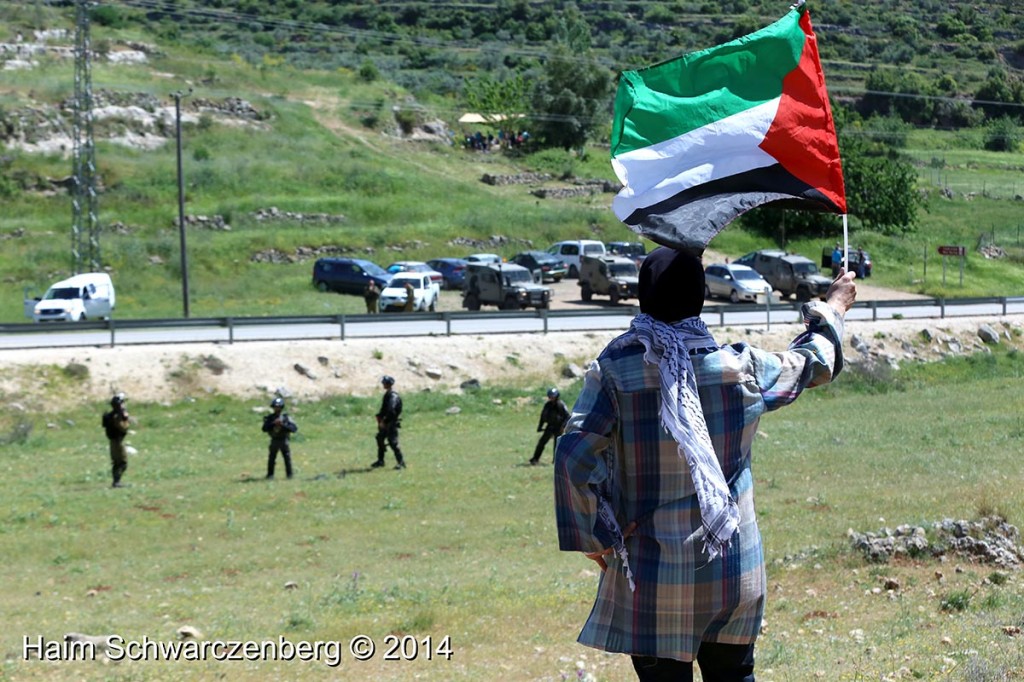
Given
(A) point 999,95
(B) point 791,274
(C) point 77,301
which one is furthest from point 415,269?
(A) point 999,95

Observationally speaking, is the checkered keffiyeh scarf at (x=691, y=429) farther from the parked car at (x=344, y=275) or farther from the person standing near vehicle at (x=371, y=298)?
the parked car at (x=344, y=275)

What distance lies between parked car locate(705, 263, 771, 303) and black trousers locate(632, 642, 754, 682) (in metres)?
43.7

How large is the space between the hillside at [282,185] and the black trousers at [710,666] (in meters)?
41.9

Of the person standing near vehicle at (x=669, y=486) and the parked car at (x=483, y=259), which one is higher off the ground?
the parked car at (x=483, y=259)

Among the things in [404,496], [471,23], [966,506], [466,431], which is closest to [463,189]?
[466,431]

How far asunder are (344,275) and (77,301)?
1176 cm

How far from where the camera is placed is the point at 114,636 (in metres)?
9.76

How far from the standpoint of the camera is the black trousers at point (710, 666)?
4.39 metres

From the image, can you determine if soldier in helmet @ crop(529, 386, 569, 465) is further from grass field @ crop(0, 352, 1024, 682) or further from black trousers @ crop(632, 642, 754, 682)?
black trousers @ crop(632, 642, 754, 682)

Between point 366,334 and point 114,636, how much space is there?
26.0 metres

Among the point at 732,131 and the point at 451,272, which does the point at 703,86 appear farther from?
the point at 451,272

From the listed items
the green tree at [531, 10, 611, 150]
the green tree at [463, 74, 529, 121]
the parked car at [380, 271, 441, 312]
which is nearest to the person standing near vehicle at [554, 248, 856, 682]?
the parked car at [380, 271, 441, 312]

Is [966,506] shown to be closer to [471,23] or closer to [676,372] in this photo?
[676,372]

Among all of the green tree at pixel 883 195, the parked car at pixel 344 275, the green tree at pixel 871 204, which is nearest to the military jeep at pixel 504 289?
the parked car at pixel 344 275
